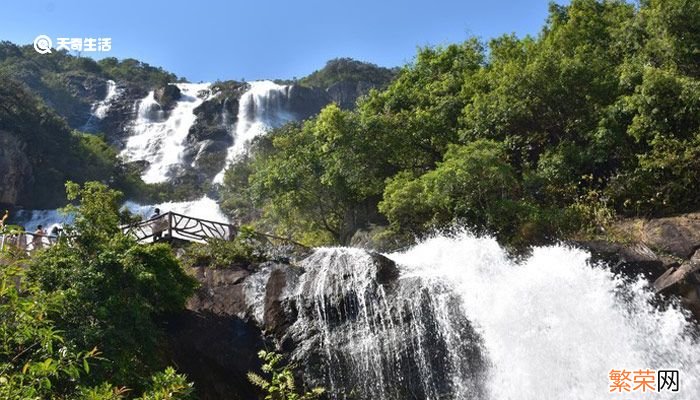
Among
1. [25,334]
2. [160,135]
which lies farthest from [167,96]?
[25,334]

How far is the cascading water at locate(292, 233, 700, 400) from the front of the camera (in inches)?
341

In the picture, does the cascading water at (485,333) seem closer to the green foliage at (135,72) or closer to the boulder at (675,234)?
the boulder at (675,234)

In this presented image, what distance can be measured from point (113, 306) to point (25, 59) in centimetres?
4939

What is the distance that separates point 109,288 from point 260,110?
3521cm

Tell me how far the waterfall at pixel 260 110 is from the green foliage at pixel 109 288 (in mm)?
29866

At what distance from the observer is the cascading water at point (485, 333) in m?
8.66

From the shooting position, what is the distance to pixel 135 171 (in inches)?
1350

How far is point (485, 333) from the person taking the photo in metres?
9.27

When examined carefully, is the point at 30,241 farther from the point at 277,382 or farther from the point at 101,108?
the point at 101,108

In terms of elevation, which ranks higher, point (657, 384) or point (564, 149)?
point (564, 149)

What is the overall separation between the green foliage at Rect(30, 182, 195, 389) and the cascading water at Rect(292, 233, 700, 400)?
2.37m

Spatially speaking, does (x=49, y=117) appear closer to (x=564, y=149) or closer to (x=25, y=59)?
(x=25, y=59)

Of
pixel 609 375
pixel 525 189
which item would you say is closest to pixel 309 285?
pixel 609 375

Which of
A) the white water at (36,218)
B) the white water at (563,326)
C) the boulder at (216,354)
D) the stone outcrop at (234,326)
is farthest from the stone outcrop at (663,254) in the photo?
the white water at (36,218)
